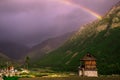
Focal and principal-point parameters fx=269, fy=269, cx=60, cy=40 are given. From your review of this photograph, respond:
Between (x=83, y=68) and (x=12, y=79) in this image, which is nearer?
(x=12, y=79)

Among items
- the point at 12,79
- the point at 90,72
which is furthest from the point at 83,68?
the point at 12,79

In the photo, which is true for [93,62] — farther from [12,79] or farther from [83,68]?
[12,79]

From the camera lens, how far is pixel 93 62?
171750mm

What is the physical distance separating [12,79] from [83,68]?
65.1 m

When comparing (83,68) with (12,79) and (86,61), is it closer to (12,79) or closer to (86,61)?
(86,61)

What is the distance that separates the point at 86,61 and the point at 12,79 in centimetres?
6967

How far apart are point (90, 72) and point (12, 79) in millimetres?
65111

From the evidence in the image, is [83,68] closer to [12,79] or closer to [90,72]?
[90,72]

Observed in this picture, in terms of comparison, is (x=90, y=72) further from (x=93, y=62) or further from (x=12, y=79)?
(x=12, y=79)

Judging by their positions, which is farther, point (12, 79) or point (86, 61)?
point (86, 61)

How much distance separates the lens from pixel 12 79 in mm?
112500

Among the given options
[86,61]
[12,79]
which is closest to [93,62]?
[86,61]

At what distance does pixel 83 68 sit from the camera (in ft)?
550

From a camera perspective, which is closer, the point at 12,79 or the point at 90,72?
the point at 12,79
